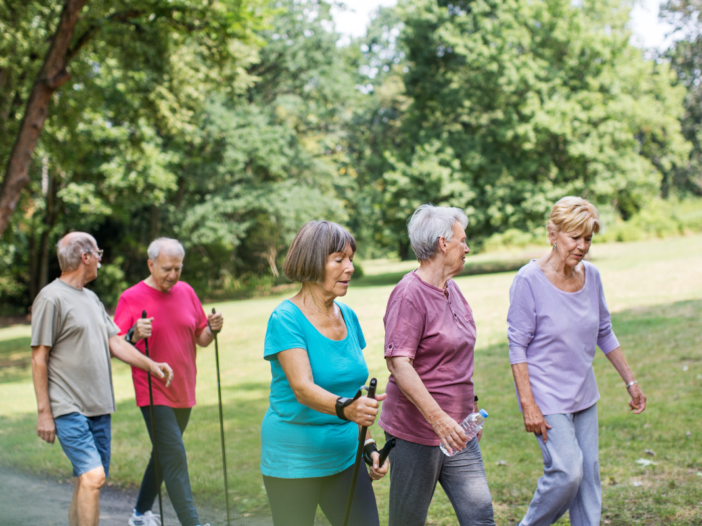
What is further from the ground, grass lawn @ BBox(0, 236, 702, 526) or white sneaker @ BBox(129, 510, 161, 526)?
white sneaker @ BBox(129, 510, 161, 526)

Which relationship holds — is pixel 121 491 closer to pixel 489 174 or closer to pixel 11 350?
pixel 11 350

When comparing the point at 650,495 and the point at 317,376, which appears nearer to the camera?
the point at 317,376

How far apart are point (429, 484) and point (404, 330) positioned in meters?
0.76

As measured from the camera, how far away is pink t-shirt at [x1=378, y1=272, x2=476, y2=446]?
9.58ft

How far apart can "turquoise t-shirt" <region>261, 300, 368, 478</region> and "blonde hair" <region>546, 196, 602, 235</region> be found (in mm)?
1457

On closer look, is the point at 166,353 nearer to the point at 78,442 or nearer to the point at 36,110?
the point at 78,442

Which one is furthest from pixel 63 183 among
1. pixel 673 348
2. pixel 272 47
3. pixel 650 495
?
pixel 650 495

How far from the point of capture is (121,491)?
5906 millimetres

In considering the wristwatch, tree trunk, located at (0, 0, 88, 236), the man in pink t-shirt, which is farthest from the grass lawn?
tree trunk, located at (0, 0, 88, 236)

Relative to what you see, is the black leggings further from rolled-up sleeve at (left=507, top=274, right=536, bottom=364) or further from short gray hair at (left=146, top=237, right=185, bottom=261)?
short gray hair at (left=146, top=237, right=185, bottom=261)

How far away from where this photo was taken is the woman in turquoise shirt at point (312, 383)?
265 cm

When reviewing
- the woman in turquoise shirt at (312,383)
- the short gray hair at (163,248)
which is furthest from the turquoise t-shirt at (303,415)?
the short gray hair at (163,248)

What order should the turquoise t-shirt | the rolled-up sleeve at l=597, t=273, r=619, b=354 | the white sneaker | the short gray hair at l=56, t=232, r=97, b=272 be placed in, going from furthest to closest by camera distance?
the white sneaker < the short gray hair at l=56, t=232, r=97, b=272 < the rolled-up sleeve at l=597, t=273, r=619, b=354 < the turquoise t-shirt

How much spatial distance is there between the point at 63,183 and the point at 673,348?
21.5 meters
